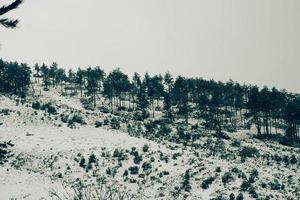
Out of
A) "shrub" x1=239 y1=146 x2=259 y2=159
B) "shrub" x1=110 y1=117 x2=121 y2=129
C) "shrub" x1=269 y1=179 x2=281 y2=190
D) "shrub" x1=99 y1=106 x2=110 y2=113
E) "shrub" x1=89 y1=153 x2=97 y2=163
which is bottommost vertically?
"shrub" x1=269 y1=179 x2=281 y2=190

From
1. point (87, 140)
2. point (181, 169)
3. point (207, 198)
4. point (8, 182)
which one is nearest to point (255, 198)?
point (207, 198)

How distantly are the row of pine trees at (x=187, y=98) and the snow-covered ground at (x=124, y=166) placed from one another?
2030 centimetres

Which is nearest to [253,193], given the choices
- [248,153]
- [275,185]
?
[275,185]

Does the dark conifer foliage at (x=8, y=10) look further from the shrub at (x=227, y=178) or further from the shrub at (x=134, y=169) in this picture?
the shrub at (x=134, y=169)

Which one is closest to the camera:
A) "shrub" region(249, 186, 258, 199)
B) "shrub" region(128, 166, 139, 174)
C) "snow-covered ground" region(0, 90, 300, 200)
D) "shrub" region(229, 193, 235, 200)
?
"shrub" region(229, 193, 235, 200)

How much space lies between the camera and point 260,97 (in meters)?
99.1

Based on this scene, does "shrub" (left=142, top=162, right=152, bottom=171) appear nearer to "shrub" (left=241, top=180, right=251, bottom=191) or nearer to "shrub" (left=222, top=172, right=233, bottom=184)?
"shrub" (left=222, top=172, right=233, bottom=184)

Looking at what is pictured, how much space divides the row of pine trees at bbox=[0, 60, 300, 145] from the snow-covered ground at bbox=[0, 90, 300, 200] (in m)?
20.3

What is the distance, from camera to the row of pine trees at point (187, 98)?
99.5 m

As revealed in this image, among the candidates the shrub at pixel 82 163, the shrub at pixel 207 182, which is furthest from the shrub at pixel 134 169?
the shrub at pixel 207 182

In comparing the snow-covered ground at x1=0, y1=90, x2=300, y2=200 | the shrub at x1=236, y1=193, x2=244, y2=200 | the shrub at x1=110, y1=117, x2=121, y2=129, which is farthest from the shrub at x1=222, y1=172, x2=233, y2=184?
the shrub at x1=110, y1=117, x2=121, y2=129

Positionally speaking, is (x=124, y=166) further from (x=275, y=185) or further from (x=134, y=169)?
(x=275, y=185)

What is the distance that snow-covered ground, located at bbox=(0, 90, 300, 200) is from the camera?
135 feet

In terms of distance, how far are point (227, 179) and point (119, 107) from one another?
76841 mm
